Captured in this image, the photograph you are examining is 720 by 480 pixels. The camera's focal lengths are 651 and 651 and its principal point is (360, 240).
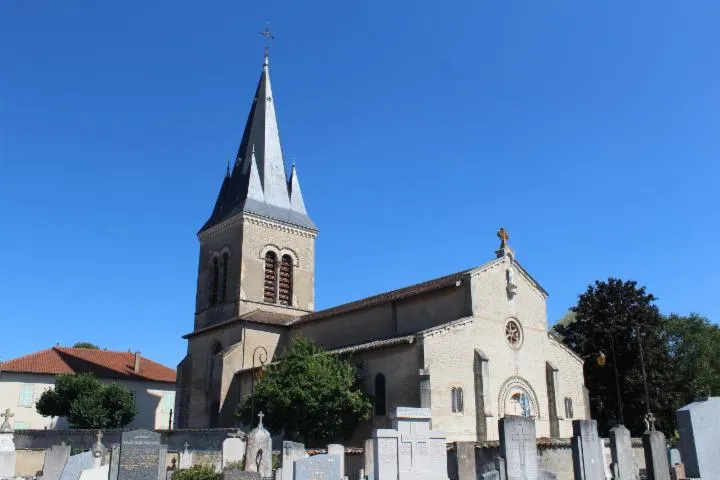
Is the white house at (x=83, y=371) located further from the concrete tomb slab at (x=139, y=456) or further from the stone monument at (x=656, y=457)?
the stone monument at (x=656, y=457)

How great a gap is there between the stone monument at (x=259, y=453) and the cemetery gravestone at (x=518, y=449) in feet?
19.4

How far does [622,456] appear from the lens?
592 inches

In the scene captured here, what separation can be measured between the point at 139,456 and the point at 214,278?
87.6 ft

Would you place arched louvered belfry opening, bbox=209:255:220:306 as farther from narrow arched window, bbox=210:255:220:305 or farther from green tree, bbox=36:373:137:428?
green tree, bbox=36:373:137:428

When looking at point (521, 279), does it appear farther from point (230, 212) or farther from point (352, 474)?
point (230, 212)

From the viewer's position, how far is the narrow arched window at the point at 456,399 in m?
24.1

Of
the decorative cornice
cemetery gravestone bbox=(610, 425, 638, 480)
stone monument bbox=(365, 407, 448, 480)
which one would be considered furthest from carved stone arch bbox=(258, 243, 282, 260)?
cemetery gravestone bbox=(610, 425, 638, 480)

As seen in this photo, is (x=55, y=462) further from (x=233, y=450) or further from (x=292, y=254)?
(x=292, y=254)

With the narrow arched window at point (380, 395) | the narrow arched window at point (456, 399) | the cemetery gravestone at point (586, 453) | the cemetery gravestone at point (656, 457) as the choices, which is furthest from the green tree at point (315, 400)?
A: the cemetery gravestone at point (656, 457)

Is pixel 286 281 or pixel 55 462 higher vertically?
pixel 286 281

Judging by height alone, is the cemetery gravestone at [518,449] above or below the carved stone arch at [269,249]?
below

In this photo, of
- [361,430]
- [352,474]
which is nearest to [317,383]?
[361,430]

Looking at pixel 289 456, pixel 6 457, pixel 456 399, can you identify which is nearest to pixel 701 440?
pixel 289 456

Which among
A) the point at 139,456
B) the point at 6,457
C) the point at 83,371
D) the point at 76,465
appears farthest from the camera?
the point at 83,371
